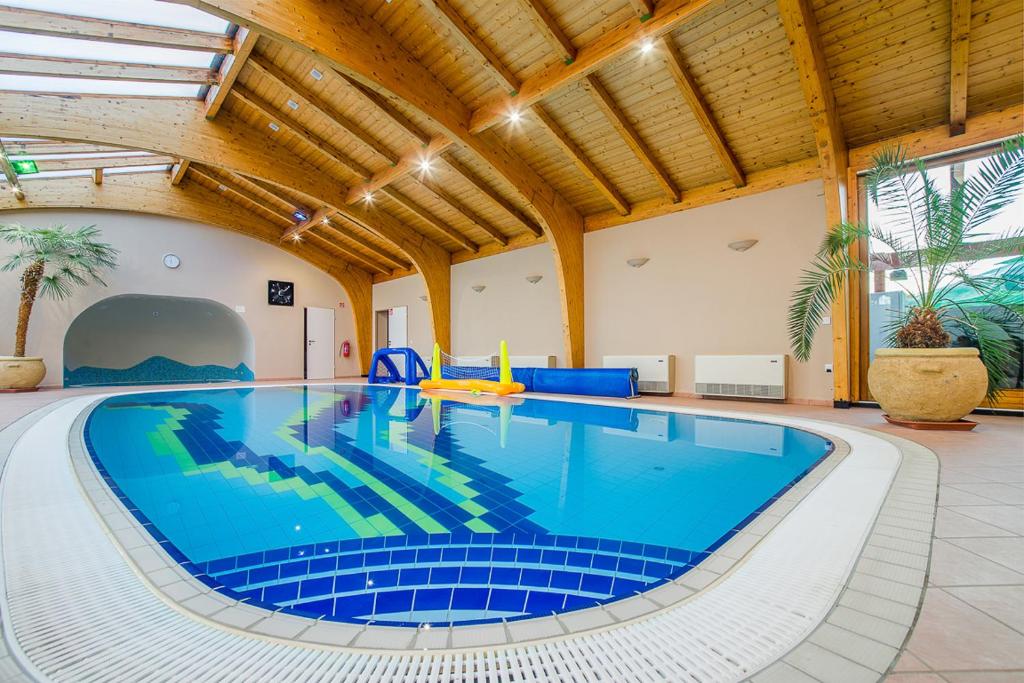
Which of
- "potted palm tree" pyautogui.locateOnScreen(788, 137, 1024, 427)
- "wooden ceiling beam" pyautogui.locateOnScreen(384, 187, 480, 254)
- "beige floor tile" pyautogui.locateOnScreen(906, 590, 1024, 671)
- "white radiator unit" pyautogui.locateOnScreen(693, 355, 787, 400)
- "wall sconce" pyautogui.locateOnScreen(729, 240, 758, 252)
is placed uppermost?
"wooden ceiling beam" pyautogui.locateOnScreen(384, 187, 480, 254)

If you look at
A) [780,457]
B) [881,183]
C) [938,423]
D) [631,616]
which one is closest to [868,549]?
[631,616]

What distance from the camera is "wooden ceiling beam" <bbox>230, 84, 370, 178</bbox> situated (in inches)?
257

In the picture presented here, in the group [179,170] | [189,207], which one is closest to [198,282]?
[189,207]

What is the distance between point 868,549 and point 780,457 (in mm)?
1687

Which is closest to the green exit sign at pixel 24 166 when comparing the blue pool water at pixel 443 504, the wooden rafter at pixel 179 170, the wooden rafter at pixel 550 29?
the wooden rafter at pixel 179 170

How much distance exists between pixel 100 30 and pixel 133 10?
457 millimetres

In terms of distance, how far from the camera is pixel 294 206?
9.81m

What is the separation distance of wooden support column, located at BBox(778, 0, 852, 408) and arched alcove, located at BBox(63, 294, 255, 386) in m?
12.6

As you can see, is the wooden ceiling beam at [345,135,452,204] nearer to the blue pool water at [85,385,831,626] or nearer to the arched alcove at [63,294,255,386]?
the blue pool water at [85,385,831,626]

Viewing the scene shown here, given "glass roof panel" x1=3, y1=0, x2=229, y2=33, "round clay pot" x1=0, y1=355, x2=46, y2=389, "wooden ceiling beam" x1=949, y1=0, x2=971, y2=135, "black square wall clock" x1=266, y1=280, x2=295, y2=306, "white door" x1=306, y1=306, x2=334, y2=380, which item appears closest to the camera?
"wooden ceiling beam" x1=949, y1=0, x2=971, y2=135

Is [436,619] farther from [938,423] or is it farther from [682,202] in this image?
[682,202]

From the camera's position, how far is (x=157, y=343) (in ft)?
40.5

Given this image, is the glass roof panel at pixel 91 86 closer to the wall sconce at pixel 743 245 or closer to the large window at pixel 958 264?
the wall sconce at pixel 743 245

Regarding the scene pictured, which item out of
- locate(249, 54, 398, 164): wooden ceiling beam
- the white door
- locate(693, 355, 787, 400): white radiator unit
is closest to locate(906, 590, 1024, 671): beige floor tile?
locate(693, 355, 787, 400): white radiator unit
